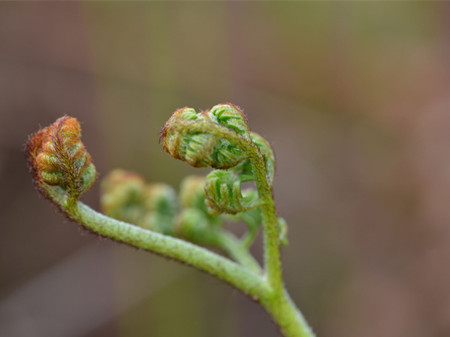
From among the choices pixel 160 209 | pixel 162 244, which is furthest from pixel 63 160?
pixel 160 209

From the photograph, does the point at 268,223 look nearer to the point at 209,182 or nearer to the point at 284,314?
the point at 209,182

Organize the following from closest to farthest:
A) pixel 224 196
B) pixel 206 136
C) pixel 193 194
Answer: pixel 206 136
pixel 224 196
pixel 193 194

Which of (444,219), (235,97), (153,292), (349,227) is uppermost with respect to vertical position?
(235,97)

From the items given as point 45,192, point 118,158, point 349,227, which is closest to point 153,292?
point 118,158

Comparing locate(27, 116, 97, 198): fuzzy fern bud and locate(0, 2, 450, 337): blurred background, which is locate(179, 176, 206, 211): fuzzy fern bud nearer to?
locate(27, 116, 97, 198): fuzzy fern bud

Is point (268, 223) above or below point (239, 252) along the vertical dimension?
above

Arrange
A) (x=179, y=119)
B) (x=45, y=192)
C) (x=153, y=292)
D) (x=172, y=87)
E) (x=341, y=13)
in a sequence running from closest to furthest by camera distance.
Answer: (x=179, y=119) → (x=45, y=192) → (x=153, y=292) → (x=172, y=87) → (x=341, y=13)

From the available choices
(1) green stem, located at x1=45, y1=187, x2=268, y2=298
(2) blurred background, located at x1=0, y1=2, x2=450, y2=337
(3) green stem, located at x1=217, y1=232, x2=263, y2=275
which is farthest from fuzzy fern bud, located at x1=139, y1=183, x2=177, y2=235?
(2) blurred background, located at x1=0, y1=2, x2=450, y2=337

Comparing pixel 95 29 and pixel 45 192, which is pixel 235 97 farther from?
pixel 45 192
